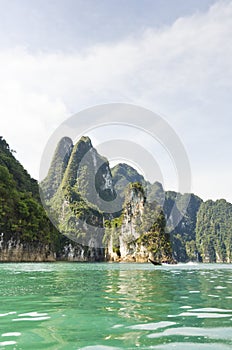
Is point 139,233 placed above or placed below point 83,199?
below

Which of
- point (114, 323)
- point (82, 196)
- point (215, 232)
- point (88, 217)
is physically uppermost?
point (82, 196)

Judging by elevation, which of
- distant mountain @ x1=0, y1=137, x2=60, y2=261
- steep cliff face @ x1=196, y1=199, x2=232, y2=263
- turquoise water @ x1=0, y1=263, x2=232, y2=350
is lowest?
turquoise water @ x1=0, y1=263, x2=232, y2=350

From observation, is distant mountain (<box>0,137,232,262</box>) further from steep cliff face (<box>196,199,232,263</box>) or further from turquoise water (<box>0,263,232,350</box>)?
turquoise water (<box>0,263,232,350</box>)

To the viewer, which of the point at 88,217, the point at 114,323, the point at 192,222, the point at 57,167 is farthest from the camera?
the point at 192,222

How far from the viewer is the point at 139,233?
82250mm

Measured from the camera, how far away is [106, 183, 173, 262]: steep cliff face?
78.2 m

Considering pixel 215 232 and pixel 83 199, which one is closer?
pixel 83 199

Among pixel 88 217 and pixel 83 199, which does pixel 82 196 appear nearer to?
pixel 83 199

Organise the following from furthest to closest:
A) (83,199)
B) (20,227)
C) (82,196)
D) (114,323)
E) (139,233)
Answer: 1. (82,196)
2. (83,199)
3. (139,233)
4. (20,227)
5. (114,323)

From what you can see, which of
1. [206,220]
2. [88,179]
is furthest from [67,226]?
[206,220]

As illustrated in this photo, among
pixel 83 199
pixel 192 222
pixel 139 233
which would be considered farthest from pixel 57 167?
pixel 192 222

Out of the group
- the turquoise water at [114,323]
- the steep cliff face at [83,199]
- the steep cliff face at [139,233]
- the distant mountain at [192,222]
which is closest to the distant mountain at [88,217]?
the steep cliff face at [83,199]

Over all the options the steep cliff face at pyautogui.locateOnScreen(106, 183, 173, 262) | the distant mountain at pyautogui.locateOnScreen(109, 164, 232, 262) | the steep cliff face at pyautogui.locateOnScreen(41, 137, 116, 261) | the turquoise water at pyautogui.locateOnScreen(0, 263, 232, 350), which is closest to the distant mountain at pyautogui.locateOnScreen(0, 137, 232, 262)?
the steep cliff face at pyautogui.locateOnScreen(41, 137, 116, 261)

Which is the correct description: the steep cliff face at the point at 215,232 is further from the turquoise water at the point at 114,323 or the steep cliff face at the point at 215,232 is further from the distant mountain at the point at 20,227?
the turquoise water at the point at 114,323
